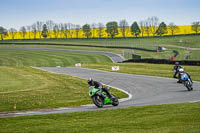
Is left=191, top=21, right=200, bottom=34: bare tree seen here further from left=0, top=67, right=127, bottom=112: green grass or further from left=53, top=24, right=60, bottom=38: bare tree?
left=0, top=67, right=127, bottom=112: green grass

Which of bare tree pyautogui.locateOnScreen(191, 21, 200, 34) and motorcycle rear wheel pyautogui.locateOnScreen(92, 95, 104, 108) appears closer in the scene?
motorcycle rear wheel pyautogui.locateOnScreen(92, 95, 104, 108)

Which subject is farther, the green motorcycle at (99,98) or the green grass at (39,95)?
the green grass at (39,95)

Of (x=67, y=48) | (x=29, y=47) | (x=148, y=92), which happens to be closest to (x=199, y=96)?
(x=148, y=92)

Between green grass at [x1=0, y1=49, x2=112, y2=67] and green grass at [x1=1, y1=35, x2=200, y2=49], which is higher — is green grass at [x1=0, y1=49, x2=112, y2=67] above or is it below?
below

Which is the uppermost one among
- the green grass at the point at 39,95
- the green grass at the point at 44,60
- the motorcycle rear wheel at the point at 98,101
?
the motorcycle rear wheel at the point at 98,101

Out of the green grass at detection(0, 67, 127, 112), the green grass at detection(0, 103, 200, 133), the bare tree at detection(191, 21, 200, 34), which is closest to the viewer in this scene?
the green grass at detection(0, 103, 200, 133)

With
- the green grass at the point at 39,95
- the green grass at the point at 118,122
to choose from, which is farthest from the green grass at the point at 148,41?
the green grass at the point at 118,122

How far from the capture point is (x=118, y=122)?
10945 mm

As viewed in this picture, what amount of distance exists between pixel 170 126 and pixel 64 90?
13.9m

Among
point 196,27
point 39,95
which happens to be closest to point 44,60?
point 39,95

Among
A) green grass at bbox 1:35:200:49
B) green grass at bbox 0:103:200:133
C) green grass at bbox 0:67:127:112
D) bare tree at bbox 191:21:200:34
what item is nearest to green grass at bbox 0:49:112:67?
green grass at bbox 1:35:200:49

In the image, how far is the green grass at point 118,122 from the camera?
973 cm

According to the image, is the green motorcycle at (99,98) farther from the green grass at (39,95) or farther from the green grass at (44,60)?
the green grass at (44,60)

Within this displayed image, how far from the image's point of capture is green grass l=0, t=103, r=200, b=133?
9.73 meters
